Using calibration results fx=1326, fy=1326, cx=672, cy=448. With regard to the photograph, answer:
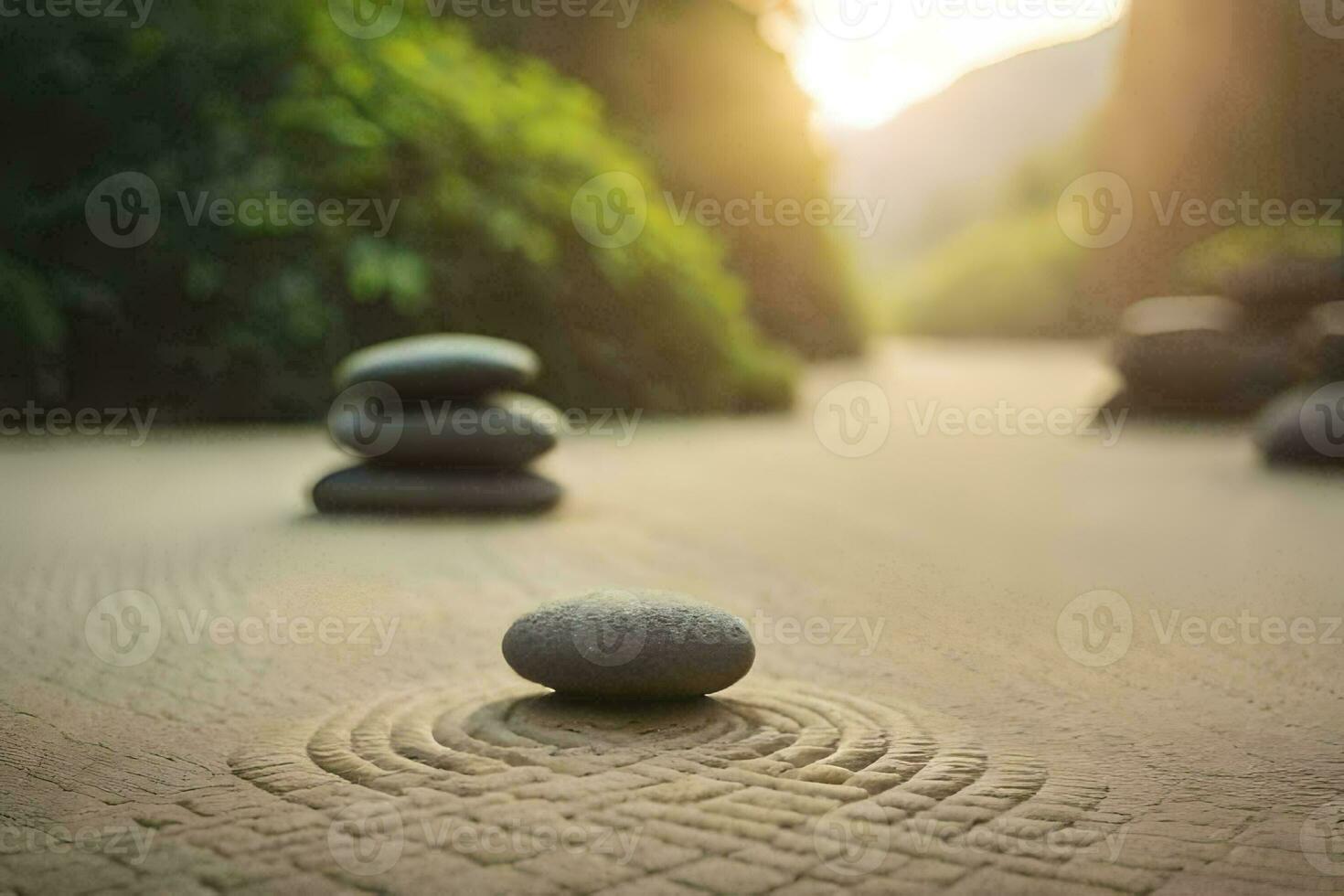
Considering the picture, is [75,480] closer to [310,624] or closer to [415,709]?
[310,624]

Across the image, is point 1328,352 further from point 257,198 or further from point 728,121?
point 728,121

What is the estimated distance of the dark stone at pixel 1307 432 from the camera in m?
11.2

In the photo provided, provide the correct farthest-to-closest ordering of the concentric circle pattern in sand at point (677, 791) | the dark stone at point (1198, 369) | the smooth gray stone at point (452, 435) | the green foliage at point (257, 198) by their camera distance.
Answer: the dark stone at point (1198, 369) < the green foliage at point (257, 198) < the smooth gray stone at point (452, 435) < the concentric circle pattern in sand at point (677, 791)

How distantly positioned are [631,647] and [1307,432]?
30.2 ft

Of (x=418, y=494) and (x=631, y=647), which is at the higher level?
(x=418, y=494)

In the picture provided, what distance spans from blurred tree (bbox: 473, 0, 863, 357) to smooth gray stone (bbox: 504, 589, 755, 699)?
18.2 metres

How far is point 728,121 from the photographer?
24.8 metres

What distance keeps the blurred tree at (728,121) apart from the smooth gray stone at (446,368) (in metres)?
13.5

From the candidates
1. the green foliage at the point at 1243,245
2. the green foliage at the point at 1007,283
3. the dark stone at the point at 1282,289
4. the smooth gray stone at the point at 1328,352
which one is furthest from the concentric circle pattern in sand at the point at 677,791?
the green foliage at the point at 1007,283

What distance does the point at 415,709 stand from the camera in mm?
4023

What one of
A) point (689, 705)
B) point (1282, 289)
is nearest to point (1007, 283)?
point (1282, 289)

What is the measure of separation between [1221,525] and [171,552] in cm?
634

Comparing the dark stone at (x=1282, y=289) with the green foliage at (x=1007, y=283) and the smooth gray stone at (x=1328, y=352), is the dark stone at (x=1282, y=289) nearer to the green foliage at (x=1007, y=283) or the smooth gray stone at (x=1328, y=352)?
the smooth gray stone at (x=1328, y=352)

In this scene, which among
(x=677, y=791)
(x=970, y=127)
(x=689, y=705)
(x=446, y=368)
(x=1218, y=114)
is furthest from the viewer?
(x=970, y=127)
